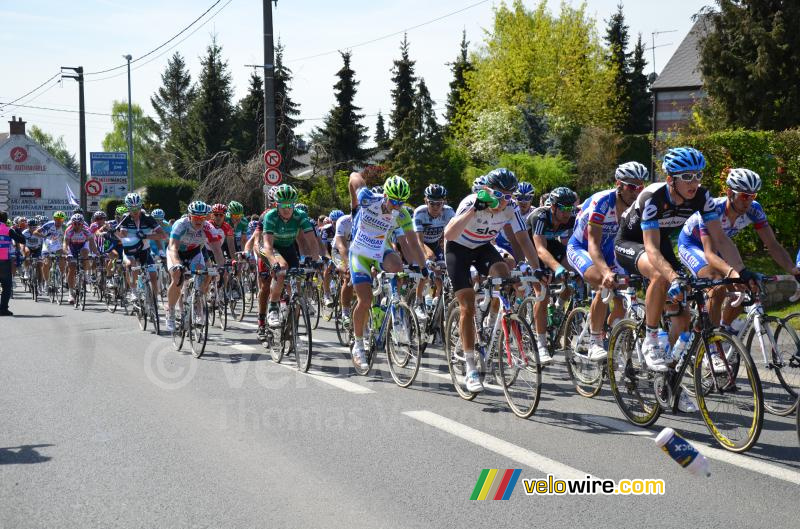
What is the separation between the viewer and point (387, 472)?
495 centimetres

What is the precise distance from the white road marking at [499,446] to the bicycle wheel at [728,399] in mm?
1150

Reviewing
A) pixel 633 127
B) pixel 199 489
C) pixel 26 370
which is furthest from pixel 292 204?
pixel 633 127

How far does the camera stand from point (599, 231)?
676cm

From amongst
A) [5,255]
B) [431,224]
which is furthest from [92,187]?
[431,224]

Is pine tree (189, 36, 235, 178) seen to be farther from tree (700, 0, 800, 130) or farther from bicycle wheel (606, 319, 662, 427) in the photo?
bicycle wheel (606, 319, 662, 427)

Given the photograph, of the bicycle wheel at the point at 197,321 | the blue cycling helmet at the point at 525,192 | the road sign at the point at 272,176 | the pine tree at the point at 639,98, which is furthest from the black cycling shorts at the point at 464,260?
the pine tree at the point at 639,98

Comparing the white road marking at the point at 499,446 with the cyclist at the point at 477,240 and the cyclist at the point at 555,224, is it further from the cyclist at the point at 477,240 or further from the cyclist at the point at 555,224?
the cyclist at the point at 555,224

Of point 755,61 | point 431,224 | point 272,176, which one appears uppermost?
point 755,61

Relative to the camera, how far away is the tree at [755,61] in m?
24.8

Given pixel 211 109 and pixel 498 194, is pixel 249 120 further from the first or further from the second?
pixel 498 194

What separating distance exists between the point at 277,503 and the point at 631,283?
337 cm

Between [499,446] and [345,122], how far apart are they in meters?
51.2

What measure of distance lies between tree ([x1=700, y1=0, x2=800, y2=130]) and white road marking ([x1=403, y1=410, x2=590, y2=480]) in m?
22.9

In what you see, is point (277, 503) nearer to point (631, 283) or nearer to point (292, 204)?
point (631, 283)
